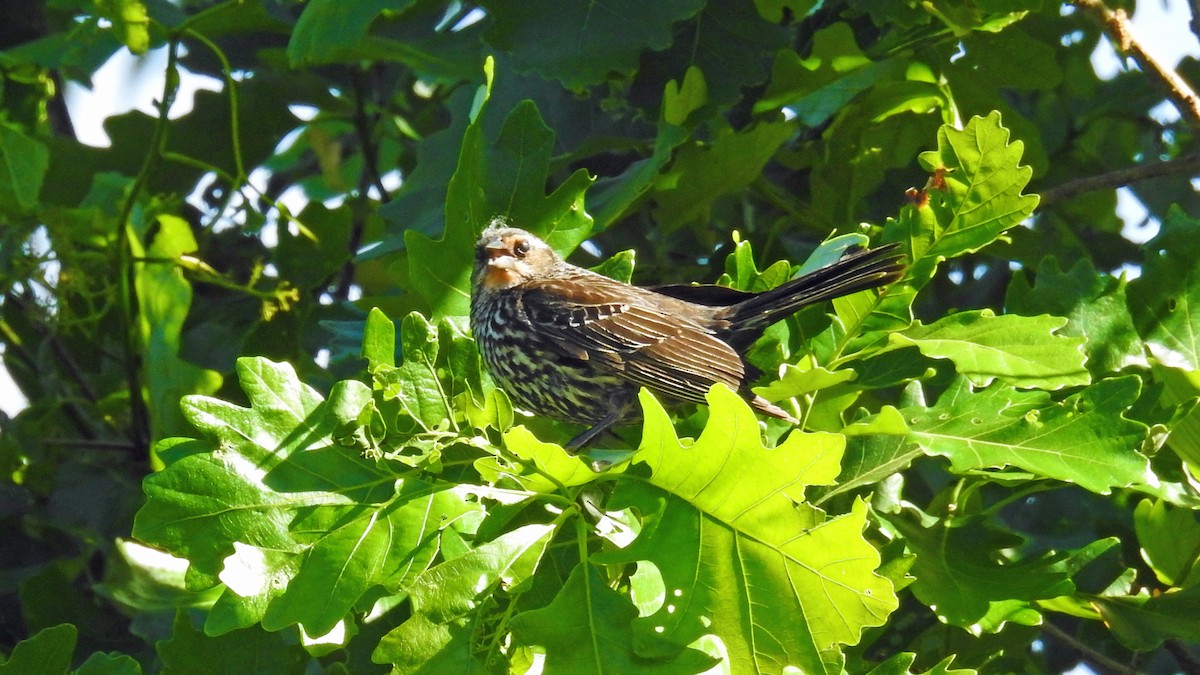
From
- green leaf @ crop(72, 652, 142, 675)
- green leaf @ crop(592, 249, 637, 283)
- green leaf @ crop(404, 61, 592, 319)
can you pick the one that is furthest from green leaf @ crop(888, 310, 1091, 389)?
green leaf @ crop(72, 652, 142, 675)

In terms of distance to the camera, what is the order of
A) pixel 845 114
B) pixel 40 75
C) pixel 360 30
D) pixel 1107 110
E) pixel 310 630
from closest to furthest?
pixel 310 630, pixel 360 30, pixel 845 114, pixel 40 75, pixel 1107 110

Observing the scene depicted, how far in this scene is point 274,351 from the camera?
3.97 m

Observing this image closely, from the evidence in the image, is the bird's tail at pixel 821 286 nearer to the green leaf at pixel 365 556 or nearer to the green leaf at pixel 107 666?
the green leaf at pixel 365 556

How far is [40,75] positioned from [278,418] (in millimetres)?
2439

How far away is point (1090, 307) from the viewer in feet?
9.43

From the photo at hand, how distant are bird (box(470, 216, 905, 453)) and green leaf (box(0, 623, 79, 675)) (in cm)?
111

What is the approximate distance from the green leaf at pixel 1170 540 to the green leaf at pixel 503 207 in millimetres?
1335

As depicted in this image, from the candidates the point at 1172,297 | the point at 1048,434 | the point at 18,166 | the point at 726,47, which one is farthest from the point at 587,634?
the point at 18,166

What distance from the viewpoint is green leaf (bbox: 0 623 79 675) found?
103 inches

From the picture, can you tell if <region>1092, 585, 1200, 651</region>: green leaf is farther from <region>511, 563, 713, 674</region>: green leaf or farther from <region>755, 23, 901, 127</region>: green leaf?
<region>755, 23, 901, 127</region>: green leaf

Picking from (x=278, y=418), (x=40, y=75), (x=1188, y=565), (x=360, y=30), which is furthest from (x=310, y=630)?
(x=40, y=75)

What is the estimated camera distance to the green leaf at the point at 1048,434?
2307 millimetres

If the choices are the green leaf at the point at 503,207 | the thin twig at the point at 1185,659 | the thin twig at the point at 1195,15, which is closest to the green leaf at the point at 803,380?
the green leaf at the point at 503,207

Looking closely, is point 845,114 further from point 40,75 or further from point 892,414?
point 40,75
